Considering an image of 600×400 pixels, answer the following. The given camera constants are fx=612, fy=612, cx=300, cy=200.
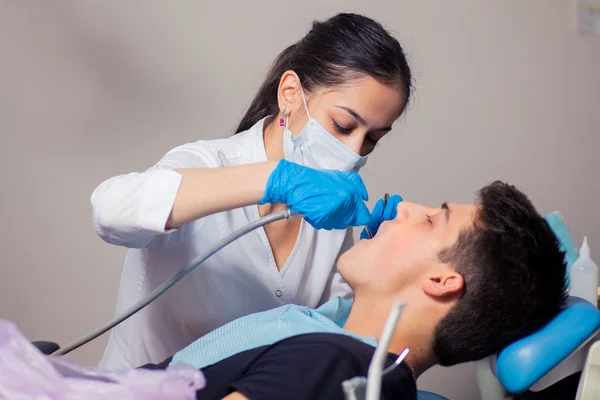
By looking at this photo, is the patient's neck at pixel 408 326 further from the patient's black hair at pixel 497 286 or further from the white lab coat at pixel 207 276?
the white lab coat at pixel 207 276

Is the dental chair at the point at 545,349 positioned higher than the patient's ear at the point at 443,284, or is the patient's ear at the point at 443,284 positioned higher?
the patient's ear at the point at 443,284

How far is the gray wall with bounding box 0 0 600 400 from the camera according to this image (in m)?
1.83

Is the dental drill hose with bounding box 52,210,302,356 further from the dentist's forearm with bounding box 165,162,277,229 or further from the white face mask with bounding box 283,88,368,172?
the white face mask with bounding box 283,88,368,172

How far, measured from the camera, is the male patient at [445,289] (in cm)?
116

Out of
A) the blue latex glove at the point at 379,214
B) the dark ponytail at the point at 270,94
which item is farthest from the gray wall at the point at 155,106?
the blue latex glove at the point at 379,214

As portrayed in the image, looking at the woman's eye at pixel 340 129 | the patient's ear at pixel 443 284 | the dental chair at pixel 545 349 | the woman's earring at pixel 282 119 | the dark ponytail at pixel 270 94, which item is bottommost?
the dental chair at pixel 545 349

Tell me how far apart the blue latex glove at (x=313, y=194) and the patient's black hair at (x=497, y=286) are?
0.24 metres

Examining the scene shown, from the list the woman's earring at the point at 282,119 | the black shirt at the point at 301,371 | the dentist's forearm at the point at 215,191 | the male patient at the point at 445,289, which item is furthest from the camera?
the woman's earring at the point at 282,119

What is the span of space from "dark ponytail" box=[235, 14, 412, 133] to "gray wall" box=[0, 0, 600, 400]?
24.8 inches

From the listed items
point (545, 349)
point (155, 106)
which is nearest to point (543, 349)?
point (545, 349)

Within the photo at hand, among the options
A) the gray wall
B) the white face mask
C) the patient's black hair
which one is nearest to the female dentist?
the white face mask

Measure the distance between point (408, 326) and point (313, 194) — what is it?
1.08 ft

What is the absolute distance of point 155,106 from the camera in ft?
6.42

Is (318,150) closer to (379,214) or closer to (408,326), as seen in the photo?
(379,214)
